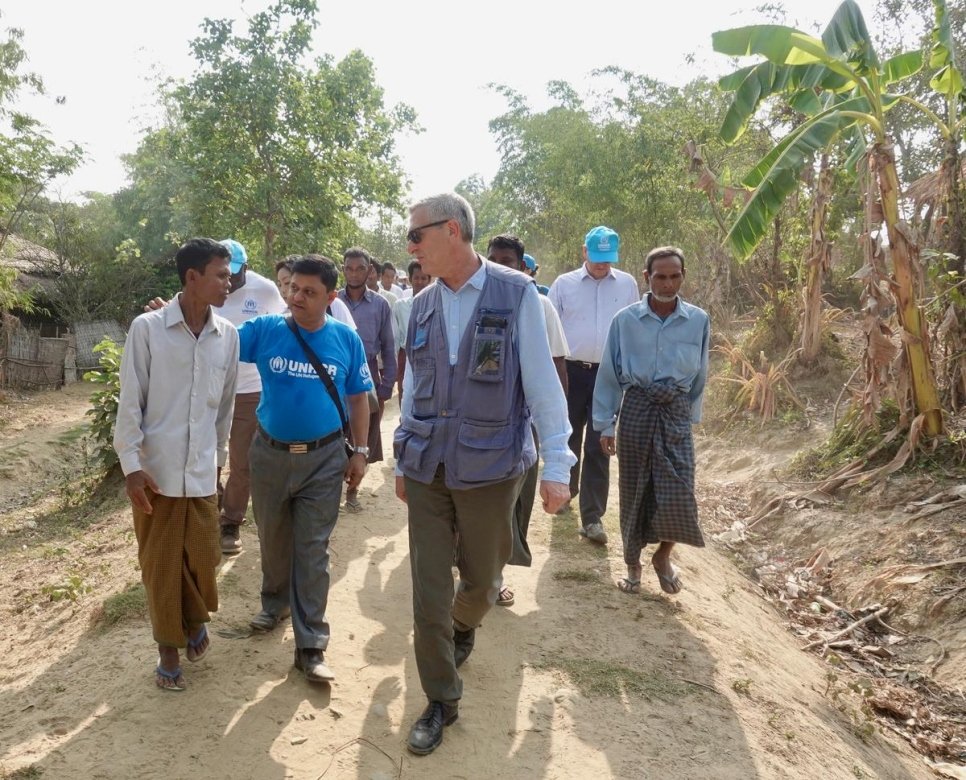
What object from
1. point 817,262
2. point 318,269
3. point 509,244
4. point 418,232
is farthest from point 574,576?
point 817,262

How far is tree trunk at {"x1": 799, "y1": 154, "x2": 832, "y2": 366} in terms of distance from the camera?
31.1 ft

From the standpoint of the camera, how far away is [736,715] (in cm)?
360

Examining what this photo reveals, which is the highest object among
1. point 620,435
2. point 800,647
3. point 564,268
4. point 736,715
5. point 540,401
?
point 564,268

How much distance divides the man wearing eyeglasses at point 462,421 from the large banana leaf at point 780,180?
13.7 ft

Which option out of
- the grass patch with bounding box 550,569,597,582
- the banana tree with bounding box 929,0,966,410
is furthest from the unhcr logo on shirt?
the banana tree with bounding box 929,0,966,410

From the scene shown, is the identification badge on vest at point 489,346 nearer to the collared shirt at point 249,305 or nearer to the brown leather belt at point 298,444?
the brown leather belt at point 298,444

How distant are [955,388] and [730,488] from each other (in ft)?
8.58

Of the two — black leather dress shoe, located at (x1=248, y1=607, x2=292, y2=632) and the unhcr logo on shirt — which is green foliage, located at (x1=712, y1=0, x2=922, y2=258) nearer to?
the unhcr logo on shirt

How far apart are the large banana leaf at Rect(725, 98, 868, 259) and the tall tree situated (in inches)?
361

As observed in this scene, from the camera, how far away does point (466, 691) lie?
362cm

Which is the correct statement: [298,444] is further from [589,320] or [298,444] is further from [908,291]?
[908,291]

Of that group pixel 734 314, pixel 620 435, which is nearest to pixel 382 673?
pixel 620 435

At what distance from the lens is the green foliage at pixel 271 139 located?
13.0 metres

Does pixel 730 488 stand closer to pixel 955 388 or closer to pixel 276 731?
pixel 955 388
